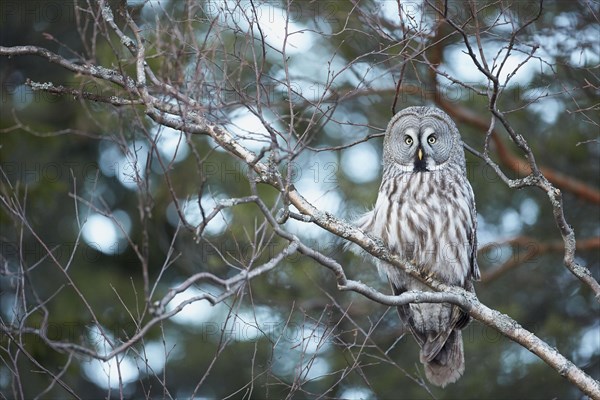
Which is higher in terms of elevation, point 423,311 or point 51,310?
point 51,310

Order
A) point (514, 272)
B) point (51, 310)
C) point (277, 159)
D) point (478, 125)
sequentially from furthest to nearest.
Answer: point (514, 272)
point (51, 310)
point (478, 125)
point (277, 159)

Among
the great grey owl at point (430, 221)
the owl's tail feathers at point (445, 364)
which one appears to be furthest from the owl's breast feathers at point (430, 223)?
→ the owl's tail feathers at point (445, 364)

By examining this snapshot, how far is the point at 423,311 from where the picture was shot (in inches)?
259

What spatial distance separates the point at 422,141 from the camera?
6625mm

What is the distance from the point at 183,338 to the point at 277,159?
7106mm

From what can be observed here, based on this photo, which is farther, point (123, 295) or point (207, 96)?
point (123, 295)

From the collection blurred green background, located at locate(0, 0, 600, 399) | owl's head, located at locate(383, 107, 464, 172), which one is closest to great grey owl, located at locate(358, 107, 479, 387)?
owl's head, located at locate(383, 107, 464, 172)

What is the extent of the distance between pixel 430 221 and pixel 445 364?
3.72ft

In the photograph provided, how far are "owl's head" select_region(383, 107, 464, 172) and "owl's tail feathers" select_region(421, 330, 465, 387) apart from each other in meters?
1.34

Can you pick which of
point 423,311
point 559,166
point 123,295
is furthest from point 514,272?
point 123,295

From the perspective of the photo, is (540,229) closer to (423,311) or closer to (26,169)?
(423,311)

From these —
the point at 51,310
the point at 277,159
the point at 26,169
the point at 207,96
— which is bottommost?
the point at 277,159

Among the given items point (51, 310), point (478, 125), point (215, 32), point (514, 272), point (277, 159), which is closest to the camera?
point (277, 159)

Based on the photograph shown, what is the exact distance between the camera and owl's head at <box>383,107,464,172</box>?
21.2 ft
